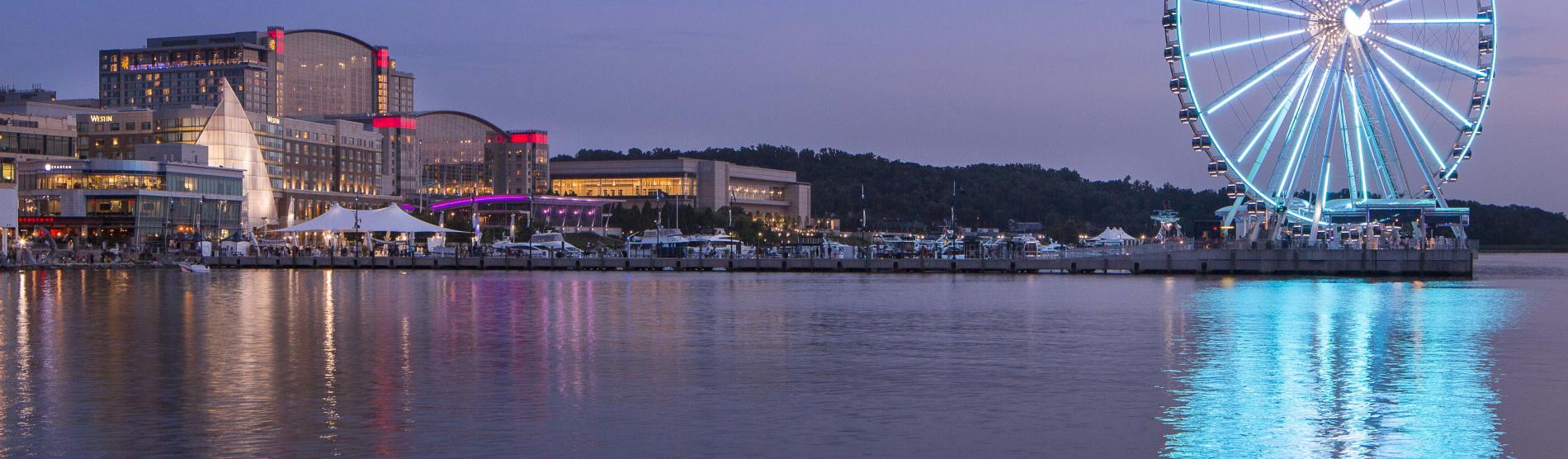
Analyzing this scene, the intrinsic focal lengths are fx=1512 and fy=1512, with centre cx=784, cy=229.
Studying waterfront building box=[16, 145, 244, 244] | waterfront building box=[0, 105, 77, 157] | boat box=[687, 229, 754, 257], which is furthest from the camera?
waterfront building box=[0, 105, 77, 157]

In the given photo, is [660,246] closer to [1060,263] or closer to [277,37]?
[1060,263]

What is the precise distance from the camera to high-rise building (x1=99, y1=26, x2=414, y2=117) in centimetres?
18400

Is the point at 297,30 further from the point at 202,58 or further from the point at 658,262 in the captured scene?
the point at 658,262

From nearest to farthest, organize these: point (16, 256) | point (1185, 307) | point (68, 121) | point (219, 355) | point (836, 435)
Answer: point (836, 435) < point (219, 355) < point (1185, 307) < point (16, 256) < point (68, 121)

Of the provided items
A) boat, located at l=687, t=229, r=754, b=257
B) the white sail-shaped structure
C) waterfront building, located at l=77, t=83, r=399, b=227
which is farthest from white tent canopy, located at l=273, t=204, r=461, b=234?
the white sail-shaped structure

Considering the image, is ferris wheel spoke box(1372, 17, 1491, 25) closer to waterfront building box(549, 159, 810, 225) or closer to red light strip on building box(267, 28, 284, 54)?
waterfront building box(549, 159, 810, 225)

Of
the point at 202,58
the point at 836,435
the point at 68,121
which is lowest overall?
the point at 836,435

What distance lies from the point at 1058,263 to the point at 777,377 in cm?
6232

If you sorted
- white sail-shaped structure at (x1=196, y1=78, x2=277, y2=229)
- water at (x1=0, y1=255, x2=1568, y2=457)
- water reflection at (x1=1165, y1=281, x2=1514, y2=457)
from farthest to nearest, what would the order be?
white sail-shaped structure at (x1=196, y1=78, x2=277, y2=229) < water reflection at (x1=1165, y1=281, x2=1514, y2=457) < water at (x1=0, y1=255, x2=1568, y2=457)

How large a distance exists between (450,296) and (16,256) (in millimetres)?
44843

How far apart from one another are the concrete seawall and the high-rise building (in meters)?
94.4

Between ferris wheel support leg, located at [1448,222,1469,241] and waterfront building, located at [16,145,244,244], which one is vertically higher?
waterfront building, located at [16,145,244,244]

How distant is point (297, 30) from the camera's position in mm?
193875

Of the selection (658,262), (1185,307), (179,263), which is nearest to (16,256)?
(179,263)
